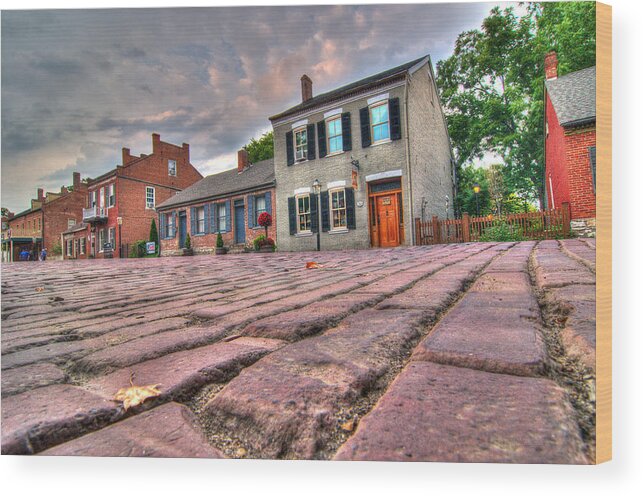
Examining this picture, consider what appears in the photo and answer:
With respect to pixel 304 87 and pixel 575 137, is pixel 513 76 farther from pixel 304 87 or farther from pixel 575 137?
pixel 304 87

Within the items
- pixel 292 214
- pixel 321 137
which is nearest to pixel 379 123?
pixel 321 137

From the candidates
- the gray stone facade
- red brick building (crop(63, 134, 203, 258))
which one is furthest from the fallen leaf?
the gray stone facade

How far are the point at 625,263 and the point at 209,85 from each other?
180cm

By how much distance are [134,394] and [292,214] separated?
10.4 meters

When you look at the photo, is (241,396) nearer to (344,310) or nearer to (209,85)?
(344,310)

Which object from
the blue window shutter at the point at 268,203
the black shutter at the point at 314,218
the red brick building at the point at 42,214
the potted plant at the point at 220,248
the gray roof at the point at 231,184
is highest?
the gray roof at the point at 231,184

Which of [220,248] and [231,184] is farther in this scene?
[231,184]

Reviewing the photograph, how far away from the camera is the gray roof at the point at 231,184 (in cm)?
1388

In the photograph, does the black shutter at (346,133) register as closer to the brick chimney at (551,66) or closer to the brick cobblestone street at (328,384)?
the brick chimney at (551,66)

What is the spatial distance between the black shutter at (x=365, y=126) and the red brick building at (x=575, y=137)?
789 centimetres

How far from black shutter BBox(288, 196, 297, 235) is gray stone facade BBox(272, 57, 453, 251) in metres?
0.15

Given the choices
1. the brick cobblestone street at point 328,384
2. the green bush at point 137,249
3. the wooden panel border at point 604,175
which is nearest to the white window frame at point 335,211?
the green bush at point 137,249

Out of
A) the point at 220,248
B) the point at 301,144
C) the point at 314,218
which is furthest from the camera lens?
the point at 220,248

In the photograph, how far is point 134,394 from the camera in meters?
0.70
